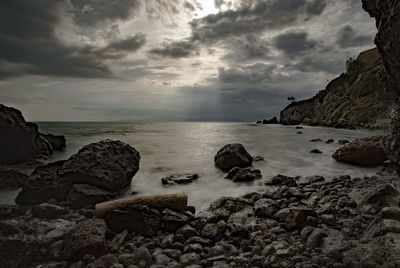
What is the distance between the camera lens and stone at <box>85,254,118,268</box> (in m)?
2.89

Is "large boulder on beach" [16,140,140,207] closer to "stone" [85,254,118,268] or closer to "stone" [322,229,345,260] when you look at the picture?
"stone" [85,254,118,268]

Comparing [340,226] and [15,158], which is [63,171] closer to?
[340,226]

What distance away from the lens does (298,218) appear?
3783 millimetres

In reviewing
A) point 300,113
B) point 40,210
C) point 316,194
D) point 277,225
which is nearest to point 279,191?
point 316,194

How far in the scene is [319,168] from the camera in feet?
30.7

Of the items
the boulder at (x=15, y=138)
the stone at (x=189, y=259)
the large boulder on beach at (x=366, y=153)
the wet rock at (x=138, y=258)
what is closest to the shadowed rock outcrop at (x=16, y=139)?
the boulder at (x=15, y=138)

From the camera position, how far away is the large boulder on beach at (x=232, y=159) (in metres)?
9.49

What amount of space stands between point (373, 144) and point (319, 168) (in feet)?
7.52

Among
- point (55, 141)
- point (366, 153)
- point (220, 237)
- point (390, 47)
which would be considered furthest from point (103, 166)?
point (55, 141)

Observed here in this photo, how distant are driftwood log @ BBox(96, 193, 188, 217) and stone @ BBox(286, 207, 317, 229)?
7.12 ft

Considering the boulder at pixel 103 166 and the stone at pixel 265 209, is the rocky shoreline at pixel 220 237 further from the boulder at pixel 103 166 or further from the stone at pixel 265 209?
the boulder at pixel 103 166

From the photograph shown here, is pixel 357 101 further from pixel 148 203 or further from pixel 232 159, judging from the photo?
pixel 148 203

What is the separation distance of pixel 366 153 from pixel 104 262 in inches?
401

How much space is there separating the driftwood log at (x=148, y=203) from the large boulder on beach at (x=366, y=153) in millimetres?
8377
